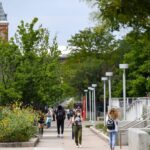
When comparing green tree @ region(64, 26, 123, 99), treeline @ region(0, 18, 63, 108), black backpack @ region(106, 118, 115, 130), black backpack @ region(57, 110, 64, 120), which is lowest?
black backpack @ region(106, 118, 115, 130)

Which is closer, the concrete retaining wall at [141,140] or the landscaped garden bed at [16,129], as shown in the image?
the concrete retaining wall at [141,140]

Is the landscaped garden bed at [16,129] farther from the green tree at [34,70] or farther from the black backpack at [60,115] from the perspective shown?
the green tree at [34,70]

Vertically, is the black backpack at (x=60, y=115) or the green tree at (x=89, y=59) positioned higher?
the green tree at (x=89, y=59)

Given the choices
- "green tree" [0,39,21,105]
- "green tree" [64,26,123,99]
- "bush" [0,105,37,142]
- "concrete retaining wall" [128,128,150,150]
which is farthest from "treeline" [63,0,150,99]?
"green tree" [0,39,21,105]

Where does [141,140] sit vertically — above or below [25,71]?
below

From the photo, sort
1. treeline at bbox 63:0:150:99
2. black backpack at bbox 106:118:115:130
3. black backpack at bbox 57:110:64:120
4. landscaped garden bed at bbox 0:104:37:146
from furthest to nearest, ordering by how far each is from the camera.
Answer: black backpack at bbox 57:110:64:120
landscaped garden bed at bbox 0:104:37:146
black backpack at bbox 106:118:115:130
treeline at bbox 63:0:150:99

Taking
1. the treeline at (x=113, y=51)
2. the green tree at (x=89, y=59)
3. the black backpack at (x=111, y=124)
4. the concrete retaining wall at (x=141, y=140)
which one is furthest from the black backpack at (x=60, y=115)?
the green tree at (x=89, y=59)

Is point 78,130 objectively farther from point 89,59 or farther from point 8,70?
point 89,59

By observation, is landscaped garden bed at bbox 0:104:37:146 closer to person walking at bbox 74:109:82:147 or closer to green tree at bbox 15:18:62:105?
person walking at bbox 74:109:82:147

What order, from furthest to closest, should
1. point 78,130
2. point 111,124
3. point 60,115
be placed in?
point 60,115 → point 78,130 → point 111,124

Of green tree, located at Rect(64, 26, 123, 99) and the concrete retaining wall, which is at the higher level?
green tree, located at Rect(64, 26, 123, 99)

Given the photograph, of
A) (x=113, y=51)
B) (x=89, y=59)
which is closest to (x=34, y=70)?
(x=89, y=59)

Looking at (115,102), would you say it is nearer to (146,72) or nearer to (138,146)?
(146,72)

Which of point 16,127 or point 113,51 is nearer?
point 16,127
